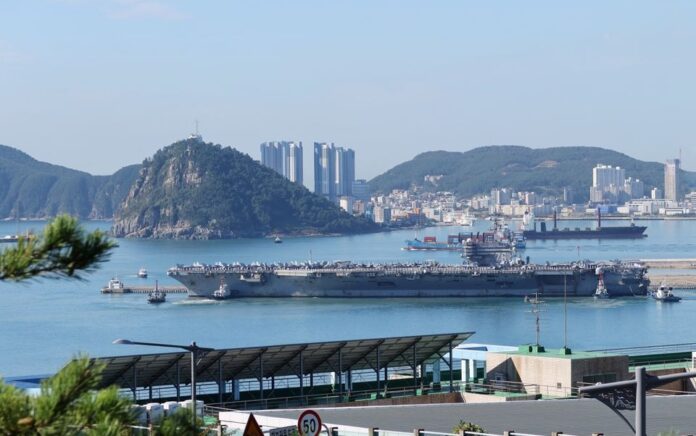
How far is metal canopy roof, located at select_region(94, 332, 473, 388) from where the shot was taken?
18750mm

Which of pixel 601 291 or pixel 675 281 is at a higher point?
pixel 601 291

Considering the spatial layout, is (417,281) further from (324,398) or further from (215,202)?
(215,202)

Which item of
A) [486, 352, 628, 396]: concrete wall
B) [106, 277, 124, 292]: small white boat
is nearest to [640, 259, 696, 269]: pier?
[106, 277, 124, 292]: small white boat

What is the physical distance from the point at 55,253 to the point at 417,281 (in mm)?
66807

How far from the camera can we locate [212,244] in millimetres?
154125

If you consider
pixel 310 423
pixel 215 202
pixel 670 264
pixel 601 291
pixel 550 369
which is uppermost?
pixel 215 202

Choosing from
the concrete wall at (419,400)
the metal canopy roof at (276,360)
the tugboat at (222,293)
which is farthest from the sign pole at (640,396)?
the tugboat at (222,293)

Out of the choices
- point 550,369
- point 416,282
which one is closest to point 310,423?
point 550,369

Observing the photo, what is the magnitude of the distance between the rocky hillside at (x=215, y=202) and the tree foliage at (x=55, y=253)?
160 m

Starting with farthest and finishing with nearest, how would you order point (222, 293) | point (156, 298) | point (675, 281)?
point (675, 281)
point (222, 293)
point (156, 298)

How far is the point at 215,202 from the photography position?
171 m

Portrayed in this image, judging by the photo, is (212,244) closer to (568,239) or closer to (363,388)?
(568,239)

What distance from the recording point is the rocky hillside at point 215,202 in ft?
554

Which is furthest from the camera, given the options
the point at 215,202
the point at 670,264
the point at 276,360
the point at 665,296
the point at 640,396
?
the point at 215,202
